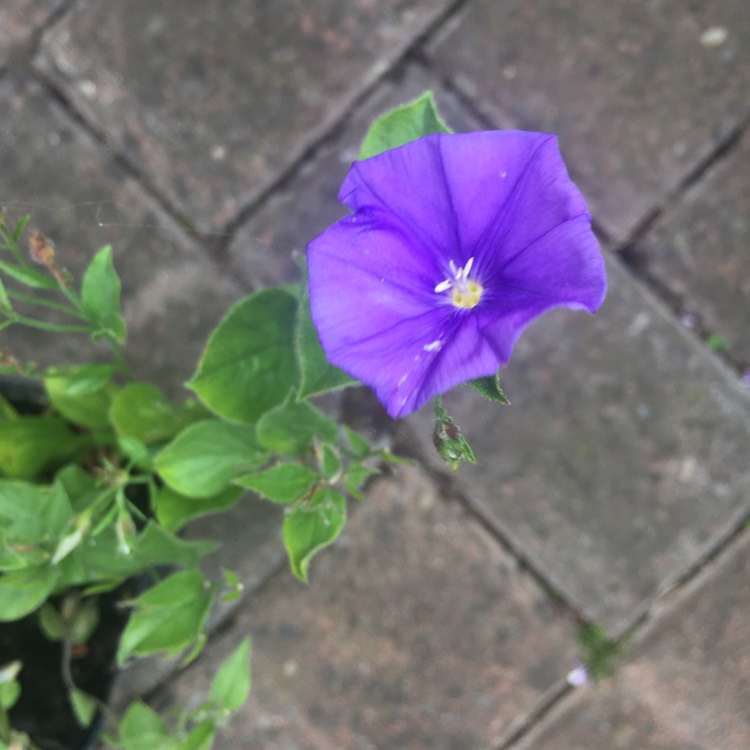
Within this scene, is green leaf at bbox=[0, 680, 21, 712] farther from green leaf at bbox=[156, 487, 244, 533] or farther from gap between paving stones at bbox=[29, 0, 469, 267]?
gap between paving stones at bbox=[29, 0, 469, 267]

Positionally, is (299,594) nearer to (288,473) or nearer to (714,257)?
(288,473)

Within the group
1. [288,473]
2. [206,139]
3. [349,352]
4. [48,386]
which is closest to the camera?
[349,352]

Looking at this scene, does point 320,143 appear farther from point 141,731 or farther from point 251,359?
point 141,731

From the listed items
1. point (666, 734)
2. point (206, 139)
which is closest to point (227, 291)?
point (206, 139)

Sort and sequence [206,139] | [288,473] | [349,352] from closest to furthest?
[349,352], [288,473], [206,139]

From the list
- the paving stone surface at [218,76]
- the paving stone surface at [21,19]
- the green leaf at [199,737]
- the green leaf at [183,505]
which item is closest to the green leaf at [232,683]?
the green leaf at [199,737]

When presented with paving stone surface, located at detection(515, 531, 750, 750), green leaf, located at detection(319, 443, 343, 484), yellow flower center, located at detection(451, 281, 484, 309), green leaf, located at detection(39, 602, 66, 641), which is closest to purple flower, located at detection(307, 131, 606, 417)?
yellow flower center, located at detection(451, 281, 484, 309)
